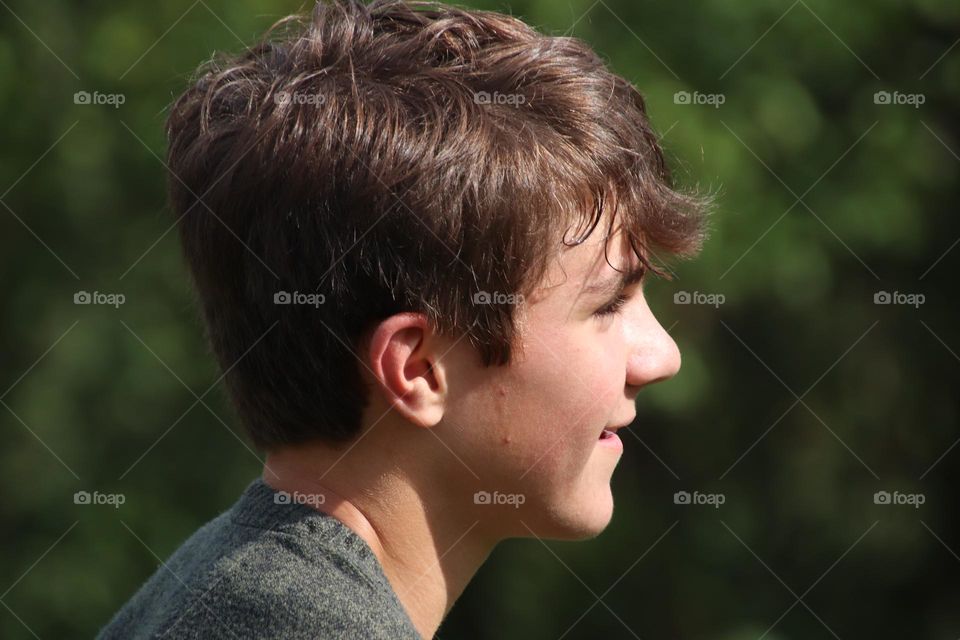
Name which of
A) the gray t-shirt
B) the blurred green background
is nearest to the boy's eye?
the gray t-shirt

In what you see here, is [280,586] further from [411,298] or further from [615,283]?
[615,283]

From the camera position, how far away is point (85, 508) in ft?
12.1

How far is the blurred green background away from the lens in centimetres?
357

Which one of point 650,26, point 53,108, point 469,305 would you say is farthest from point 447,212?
point 53,108

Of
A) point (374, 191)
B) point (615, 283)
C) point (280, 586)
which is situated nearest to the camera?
point (280, 586)

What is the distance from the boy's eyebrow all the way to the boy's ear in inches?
9.8

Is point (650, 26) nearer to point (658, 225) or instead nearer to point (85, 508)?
point (658, 225)

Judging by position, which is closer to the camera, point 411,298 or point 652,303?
point 411,298

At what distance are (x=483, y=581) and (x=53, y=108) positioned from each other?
2.03m

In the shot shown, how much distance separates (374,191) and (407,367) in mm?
246

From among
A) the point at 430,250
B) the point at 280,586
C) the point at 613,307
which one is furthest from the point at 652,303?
the point at 280,586

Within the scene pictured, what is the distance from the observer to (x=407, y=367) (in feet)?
5.41

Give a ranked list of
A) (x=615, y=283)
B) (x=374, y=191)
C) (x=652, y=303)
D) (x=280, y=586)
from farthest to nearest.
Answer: (x=652, y=303) → (x=615, y=283) → (x=374, y=191) → (x=280, y=586)

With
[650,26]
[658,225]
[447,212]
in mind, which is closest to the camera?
[447,212]
